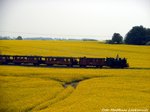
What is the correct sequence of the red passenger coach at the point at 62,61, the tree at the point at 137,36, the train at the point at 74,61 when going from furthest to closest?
the tree at the point at 137,36 < the red passenger coach at the point at 62,61 < the train at the point at 74,61

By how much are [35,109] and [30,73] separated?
1918 centimetres

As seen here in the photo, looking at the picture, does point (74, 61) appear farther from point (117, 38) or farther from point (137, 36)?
point (117, 38)

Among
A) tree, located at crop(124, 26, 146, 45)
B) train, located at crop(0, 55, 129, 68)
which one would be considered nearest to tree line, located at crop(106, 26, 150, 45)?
tree, located at crop(124, 26, 146, 45)

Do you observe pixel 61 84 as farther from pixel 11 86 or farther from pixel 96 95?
pixel 96 95

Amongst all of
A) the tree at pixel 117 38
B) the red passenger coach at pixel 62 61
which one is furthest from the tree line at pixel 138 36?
the red passenger coach at pixel 62 61

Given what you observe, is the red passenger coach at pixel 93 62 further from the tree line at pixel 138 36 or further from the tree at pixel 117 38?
the tree at pixel 117 38

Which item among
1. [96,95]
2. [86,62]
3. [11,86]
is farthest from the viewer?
[86,62]

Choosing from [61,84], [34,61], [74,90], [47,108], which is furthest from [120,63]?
[47,108]

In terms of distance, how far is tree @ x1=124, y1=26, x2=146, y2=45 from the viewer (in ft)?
390

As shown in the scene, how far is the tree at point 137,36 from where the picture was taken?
119 metres

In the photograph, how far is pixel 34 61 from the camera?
5675 centimetres

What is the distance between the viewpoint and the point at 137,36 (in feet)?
400

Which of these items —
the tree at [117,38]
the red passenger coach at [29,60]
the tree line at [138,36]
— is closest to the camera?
the red passenger coach at [29,60]

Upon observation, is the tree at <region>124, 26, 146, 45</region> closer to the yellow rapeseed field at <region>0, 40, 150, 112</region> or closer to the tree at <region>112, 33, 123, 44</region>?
the tree at <region>112, 33, 123, 44</region>
